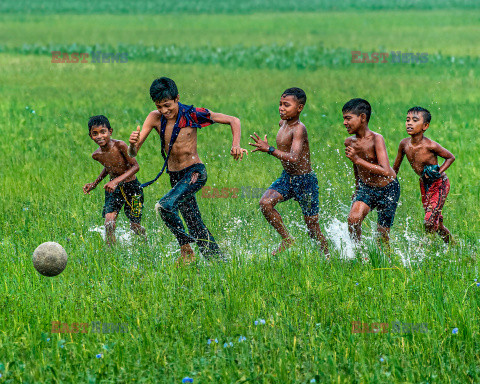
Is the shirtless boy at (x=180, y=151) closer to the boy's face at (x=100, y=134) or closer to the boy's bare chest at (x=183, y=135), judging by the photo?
the boy's bare chest at (x=183, y=135)

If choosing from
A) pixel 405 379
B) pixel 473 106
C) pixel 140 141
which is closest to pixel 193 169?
pixel 140 141

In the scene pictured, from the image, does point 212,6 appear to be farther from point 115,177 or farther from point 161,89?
point 161,89

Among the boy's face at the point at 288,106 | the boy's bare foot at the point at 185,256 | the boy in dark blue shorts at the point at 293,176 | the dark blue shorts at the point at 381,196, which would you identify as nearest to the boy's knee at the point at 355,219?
the dark blue shorts at the point at 381,196

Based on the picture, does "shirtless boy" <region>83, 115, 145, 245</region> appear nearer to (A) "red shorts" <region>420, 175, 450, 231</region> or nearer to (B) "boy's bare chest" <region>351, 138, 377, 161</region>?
(B) "boy's bare chest" <region>351, 138, 377, 161</region>

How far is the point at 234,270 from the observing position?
243 inches

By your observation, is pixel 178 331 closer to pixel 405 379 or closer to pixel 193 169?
pixel 405 379

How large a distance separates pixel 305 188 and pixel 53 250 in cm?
265

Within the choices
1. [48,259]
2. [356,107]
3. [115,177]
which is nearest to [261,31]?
[115,177]

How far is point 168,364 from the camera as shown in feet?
15.4

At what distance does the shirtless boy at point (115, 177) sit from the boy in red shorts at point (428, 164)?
2767 mm

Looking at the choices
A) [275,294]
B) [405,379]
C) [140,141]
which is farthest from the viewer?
[140,141]

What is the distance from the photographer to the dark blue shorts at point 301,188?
737 cm

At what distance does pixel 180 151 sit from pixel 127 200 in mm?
1125

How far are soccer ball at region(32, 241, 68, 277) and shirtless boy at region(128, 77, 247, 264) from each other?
3.66 ft
